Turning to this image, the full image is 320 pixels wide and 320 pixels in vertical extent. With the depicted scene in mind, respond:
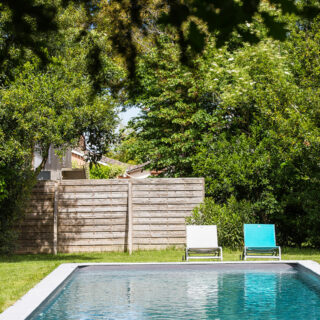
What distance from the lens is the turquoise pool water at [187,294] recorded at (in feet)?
23.0

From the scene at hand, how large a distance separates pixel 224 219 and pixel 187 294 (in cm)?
474

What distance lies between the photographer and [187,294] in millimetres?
8352

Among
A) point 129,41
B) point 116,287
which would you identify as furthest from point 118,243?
point 129,41

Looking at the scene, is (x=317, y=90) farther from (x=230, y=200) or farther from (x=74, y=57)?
(x=74, y=57)

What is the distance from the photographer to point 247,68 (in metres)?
15.3

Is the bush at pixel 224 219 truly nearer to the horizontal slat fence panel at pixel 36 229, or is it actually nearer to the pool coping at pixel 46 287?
the pool coping at pixel 46 287

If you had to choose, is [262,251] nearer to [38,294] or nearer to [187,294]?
[187,294]

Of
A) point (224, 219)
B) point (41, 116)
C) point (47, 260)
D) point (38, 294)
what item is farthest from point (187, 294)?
point (41, 116)

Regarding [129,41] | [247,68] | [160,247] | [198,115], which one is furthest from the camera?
[198,115]

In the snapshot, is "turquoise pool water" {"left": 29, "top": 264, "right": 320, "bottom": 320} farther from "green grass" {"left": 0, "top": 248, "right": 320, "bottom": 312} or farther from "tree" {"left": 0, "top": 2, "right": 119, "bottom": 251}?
"tree" {"left": 0, "top": 2, "right": 119, "bottom": 251}

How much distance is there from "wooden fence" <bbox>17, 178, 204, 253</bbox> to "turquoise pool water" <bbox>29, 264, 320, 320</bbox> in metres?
2.89

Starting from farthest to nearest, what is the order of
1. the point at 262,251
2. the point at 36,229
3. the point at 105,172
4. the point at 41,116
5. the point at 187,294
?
the point at 105,172 < the point at 36,229 < the point at 262,251 < the point at 41,116 < the point at 187,294

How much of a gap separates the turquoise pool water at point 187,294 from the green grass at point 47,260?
516mm

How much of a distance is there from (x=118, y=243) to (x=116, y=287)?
4269 millimetres
